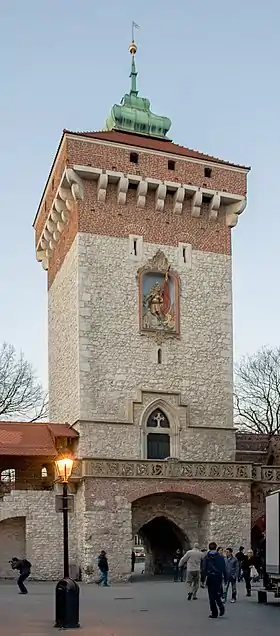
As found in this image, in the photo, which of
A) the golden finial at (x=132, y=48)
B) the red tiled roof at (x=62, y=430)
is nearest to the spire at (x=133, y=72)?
the golden finial at (x=132, y=48)

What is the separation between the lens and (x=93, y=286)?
30.2 metres

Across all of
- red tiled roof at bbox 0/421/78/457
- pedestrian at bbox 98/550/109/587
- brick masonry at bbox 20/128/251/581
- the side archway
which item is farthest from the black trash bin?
the side archway

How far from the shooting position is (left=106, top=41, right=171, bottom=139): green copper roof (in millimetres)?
35125

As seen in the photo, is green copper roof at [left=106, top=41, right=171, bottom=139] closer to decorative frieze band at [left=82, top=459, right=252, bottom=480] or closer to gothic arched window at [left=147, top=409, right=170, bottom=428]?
gothic arched window at [left=147, top=409, right=170, bottom=428]

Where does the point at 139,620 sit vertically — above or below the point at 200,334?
below

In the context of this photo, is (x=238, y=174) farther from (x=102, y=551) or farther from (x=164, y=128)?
(x=102, y=551)

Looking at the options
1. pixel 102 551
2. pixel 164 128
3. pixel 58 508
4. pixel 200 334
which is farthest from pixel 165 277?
pixel 58 508

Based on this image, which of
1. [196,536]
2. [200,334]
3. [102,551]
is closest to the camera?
[102,551]

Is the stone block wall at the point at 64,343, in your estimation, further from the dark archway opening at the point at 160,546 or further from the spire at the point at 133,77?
the spire at the point at 133,77

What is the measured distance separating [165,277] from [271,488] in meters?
8.60

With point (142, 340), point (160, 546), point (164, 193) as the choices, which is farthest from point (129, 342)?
point (160, 546)

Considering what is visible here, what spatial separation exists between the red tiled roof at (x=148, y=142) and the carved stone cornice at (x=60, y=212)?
1707mm

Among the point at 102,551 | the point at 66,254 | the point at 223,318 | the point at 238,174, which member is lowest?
the point at 102,551

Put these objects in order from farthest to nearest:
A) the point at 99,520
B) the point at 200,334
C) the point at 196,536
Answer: the point at 200,334
the point at 196,536
the point at 99,520
